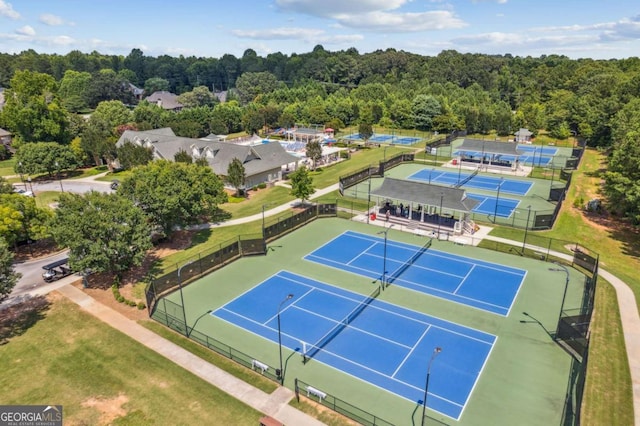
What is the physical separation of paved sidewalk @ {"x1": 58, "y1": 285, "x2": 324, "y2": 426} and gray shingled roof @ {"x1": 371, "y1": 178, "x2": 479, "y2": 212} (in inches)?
1132

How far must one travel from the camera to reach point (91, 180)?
66.9 meters

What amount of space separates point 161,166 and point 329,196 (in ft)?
75.7

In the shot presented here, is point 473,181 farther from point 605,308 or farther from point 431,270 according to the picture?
point 605,308

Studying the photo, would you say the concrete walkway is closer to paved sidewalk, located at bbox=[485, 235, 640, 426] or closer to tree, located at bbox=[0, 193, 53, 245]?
paved sidewalk, located at bbox=[485, 235, 640, 426]

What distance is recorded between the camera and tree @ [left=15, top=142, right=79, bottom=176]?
63562 mm

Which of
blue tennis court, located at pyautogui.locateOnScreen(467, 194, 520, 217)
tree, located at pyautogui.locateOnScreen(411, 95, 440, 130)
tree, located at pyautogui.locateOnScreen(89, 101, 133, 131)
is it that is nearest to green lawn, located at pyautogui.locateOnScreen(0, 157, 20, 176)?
tree, located at pyautogui.locateOnScreen(89, 101, 133, 131)

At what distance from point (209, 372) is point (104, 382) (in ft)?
19.9

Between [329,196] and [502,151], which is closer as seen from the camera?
[329,196]

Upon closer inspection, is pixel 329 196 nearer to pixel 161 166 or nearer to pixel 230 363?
pixel 161 166

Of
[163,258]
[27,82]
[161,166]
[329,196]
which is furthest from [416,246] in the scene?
[27,82]

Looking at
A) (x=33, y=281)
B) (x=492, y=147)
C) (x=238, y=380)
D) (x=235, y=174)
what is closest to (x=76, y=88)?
(x=235, y=174)

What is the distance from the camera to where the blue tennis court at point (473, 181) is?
60909 millimetres

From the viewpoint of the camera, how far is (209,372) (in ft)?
79.9

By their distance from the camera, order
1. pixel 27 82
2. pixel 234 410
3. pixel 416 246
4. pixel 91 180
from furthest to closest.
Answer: pixel 27 82
pixel 91 180
pixel 416 246
pixel 234 410
